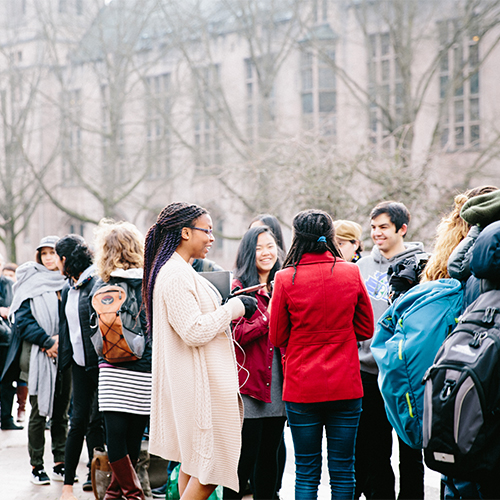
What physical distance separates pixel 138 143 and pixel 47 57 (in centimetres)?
441

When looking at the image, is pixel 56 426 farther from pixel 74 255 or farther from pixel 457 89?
pixel 457 89

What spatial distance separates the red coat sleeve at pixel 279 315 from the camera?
3805mm

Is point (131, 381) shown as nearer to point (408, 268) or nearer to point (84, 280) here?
point (84, 280)

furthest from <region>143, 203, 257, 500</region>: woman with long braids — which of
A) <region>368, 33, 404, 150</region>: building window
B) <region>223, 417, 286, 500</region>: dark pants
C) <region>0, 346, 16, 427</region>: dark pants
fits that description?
<region>368, 33, 404, 150</region>: building window

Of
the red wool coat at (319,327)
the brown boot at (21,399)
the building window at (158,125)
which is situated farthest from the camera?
the building window at (158,125)

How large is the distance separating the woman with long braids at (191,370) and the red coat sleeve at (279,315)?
27 centimetres

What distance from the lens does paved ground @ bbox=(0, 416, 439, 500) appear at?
5.36 m

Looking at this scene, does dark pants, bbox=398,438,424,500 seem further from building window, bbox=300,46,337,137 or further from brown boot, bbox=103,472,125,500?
building window, bbox=300,46,337,137

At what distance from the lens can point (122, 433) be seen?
4668 mm

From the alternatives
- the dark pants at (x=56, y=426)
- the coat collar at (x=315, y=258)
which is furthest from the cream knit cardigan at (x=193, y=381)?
the dark pants at (x=56, y=426)

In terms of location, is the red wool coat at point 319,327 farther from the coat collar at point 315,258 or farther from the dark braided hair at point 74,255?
the dark braided hair at point 74,255

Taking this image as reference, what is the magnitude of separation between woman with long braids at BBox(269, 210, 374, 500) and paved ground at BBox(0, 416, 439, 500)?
1.58 meters

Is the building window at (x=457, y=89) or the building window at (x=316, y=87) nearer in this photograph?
the building window at (x=457, y=89)

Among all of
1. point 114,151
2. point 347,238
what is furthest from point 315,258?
point 114,151
